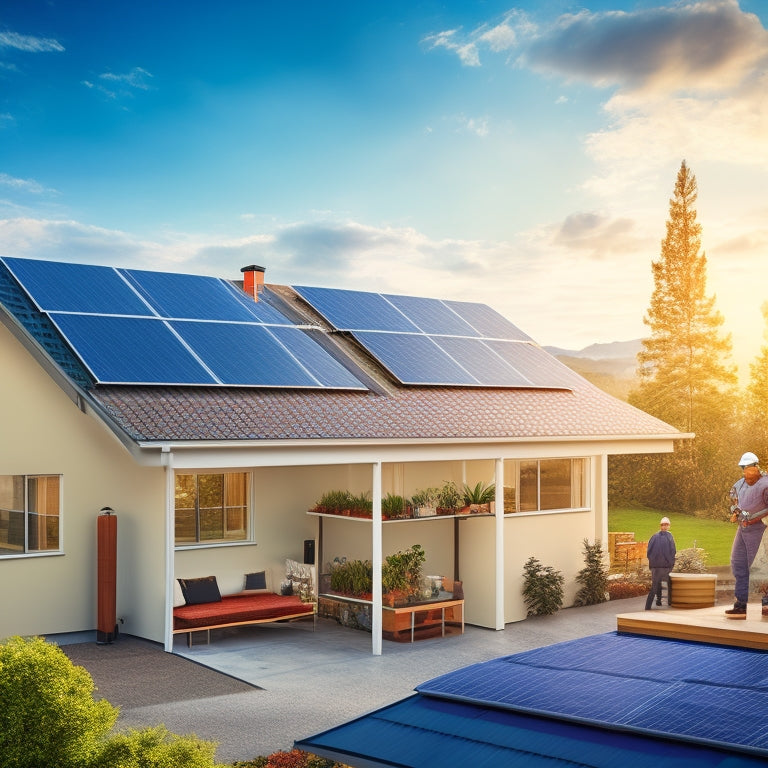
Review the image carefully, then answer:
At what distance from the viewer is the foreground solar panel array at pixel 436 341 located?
60.8ft

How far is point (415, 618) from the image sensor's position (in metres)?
15.8

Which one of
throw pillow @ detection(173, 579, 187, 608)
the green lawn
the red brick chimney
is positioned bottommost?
the green lawn

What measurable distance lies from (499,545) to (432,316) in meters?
6.56

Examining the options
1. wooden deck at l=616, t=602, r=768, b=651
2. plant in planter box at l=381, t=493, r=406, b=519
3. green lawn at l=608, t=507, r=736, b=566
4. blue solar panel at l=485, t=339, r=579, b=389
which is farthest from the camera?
green lawn at l=608, t=507, r=736, b=566

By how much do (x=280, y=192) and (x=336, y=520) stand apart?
30573 mm

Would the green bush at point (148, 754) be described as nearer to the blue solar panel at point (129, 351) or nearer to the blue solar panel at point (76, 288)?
the blue solar panel at point (129, 351)

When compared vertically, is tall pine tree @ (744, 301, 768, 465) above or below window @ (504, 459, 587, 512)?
above

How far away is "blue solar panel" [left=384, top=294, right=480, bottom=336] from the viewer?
20.7 metres

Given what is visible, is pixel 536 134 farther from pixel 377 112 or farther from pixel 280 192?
pixel 280 192

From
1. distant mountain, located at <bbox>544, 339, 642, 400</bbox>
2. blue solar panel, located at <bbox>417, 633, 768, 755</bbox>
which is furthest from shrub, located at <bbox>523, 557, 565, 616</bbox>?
distant mountain, located at <bbox>544, 339, 642, 400</bbox>

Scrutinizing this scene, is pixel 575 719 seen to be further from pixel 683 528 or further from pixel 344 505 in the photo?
pixel 683 528

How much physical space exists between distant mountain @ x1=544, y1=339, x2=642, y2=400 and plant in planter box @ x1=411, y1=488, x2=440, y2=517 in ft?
160

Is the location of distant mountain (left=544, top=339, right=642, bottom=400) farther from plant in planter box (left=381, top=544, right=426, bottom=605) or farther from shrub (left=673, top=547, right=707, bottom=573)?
plant in planter box (left=381, top=544, right=426, bottom=605)

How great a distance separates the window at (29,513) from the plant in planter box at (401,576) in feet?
16.8
